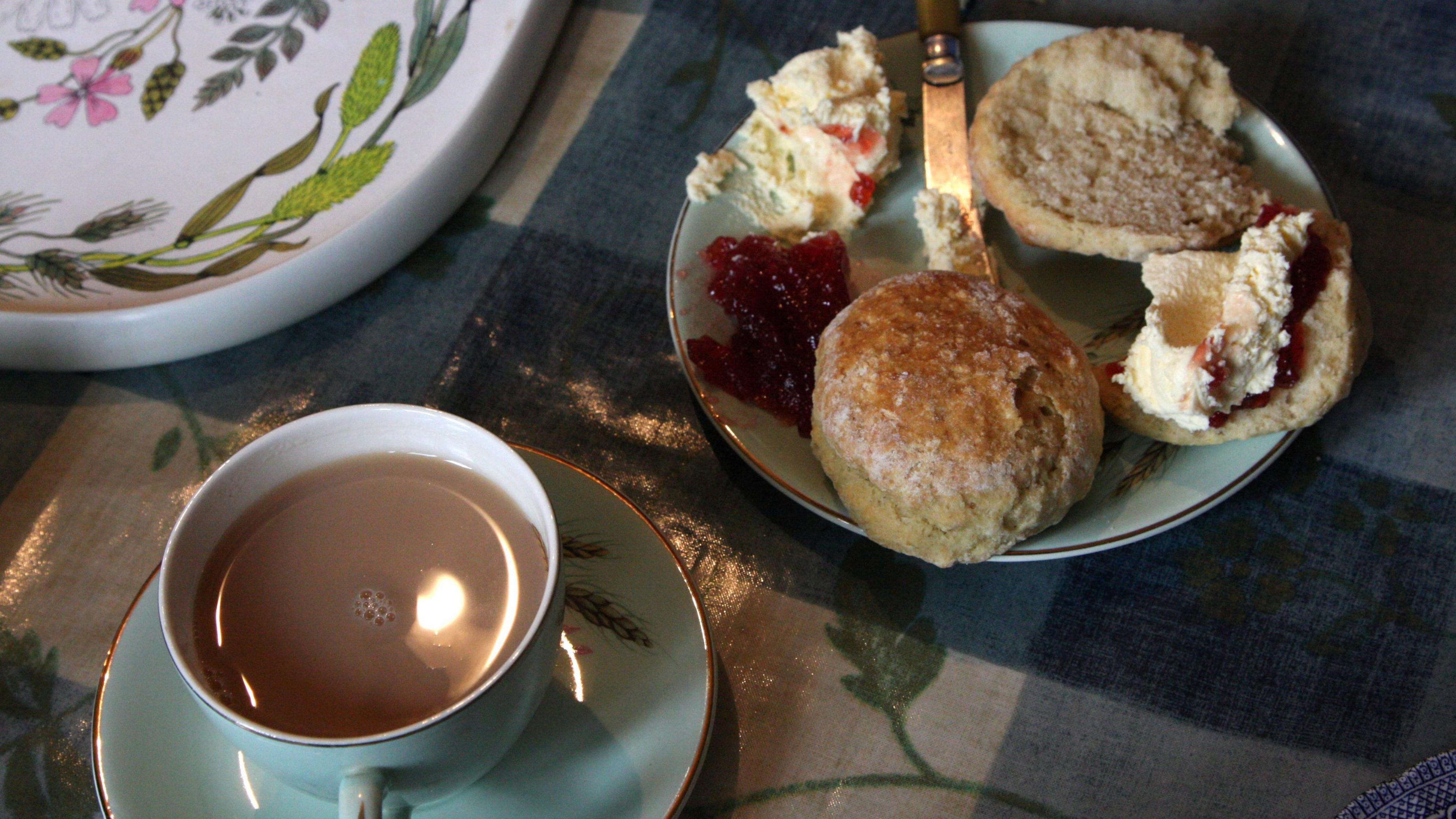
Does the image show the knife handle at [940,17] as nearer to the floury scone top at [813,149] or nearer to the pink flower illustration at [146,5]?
the floury scone top at [813,149]

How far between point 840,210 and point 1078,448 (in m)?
0.69

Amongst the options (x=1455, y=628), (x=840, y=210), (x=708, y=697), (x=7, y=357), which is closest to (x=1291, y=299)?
(x=1455, y=628)

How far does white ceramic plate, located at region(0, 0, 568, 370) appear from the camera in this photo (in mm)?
1804

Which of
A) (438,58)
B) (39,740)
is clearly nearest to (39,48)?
(438,58)

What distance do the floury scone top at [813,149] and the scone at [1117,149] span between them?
21 cm

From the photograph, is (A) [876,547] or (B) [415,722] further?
(A) [876,547]

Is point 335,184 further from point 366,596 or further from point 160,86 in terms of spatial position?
point 366,596

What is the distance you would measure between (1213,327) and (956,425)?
465mm

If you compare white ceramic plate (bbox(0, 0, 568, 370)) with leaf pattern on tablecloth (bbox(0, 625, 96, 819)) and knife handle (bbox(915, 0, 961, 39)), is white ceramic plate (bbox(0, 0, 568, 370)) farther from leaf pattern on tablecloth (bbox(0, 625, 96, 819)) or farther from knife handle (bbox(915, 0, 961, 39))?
knife handle (bbox(915, 0, 961, 39))

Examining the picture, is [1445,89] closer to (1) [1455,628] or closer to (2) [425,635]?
(1) [1455,628]

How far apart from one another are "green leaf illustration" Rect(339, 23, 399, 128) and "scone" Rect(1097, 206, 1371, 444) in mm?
1614

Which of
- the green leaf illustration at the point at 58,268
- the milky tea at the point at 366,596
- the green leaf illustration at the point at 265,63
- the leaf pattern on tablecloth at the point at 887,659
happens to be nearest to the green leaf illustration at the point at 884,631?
the leaf pattern on tablecloth at the point at 887,659

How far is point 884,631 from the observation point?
1.54 m

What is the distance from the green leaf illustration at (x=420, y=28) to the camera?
7.05ft
